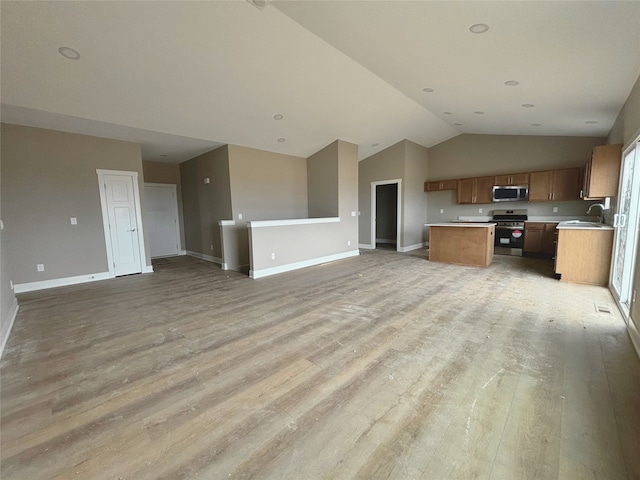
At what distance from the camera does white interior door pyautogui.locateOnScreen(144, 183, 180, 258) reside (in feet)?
23.7

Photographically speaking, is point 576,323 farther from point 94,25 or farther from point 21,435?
point 94,25

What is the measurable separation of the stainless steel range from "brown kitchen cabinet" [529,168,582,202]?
522 millimetres

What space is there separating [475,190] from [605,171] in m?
3.59

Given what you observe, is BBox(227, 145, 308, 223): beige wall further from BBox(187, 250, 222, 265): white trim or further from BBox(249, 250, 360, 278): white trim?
BBox(249, 250, 360, 278): white trim

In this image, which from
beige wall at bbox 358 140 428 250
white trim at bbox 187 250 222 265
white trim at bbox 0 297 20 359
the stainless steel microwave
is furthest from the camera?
beige wall at bbox 358 140 428 250

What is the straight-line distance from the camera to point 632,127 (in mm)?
3246

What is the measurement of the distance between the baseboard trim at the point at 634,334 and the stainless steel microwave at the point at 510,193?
4938 millimetres

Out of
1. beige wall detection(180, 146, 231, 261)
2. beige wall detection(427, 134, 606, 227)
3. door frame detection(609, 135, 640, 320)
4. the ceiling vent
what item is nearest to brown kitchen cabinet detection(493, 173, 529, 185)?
beige wall detection(427, 134, 606, 227)

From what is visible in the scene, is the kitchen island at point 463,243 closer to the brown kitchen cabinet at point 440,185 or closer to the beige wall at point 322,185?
the brown kitchen cabinet at point 440,185

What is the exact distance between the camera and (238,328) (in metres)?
2.90

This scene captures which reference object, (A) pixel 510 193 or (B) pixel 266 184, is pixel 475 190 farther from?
(B) pixel 266 184

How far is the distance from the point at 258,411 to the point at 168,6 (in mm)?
3559

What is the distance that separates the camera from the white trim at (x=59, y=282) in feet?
14.2

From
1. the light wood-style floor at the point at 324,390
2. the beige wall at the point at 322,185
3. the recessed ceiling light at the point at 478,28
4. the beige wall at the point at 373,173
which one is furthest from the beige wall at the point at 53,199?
the beige wall at the point at 373,173
